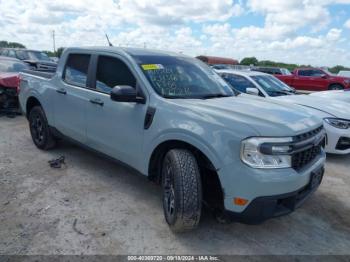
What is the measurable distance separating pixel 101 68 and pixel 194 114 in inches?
65.8

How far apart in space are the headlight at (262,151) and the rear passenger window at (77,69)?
2572mm

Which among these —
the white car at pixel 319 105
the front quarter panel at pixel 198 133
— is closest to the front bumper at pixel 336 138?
the white car at pixel 319 105

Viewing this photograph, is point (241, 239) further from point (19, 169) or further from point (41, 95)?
point (41, 95)

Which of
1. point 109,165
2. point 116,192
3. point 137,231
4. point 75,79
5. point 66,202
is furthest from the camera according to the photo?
point 109,165

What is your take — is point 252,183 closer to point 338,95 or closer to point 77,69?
point 77,69

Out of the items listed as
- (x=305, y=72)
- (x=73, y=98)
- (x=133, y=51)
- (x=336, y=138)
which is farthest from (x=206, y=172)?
(x=305, y=72)

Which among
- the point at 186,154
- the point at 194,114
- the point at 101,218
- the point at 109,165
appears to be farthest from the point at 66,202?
the point at 194,114

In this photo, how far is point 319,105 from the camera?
633 centimetres

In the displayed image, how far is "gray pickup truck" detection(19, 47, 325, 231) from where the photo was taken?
2.68m

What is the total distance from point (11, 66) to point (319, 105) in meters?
8.05

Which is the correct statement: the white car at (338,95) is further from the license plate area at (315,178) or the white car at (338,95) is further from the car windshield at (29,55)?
the car windshield at (29,55)

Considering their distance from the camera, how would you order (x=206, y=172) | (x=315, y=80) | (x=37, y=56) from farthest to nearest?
(x=315, y=80) → (x=37, y=56) → (x=206, y=172)

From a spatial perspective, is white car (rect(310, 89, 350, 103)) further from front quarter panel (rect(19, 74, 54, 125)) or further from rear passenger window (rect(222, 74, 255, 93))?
front quarter panel (rect(19, 74, 54, 125))

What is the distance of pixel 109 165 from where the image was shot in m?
4.92
